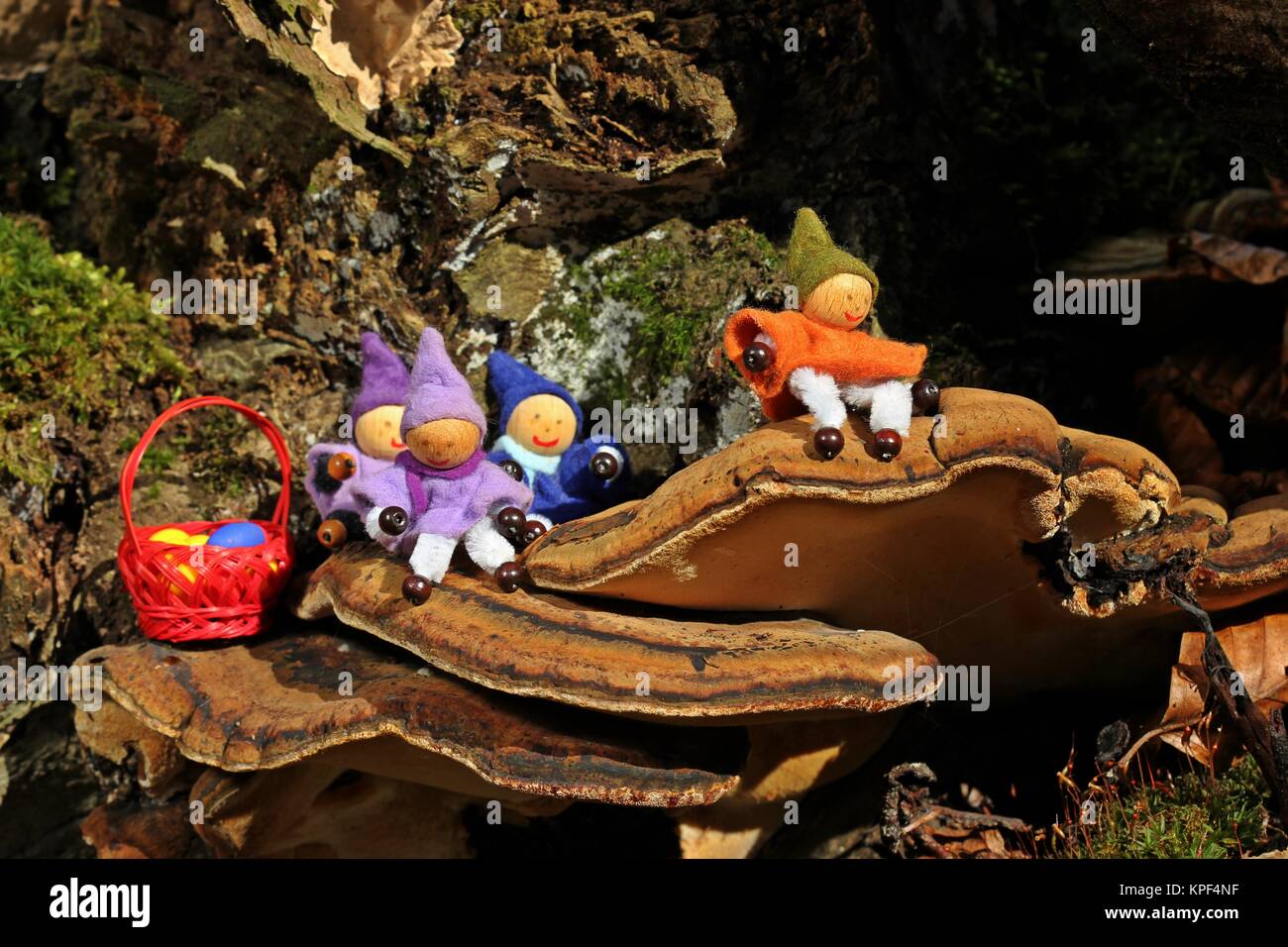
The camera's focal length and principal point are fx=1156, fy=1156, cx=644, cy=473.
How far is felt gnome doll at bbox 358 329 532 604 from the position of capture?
2773mm

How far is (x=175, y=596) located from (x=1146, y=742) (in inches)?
99.0

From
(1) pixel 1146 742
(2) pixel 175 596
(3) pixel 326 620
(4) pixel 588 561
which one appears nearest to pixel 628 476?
(4) pixel 588 561

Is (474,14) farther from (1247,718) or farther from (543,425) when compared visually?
(1247,718)

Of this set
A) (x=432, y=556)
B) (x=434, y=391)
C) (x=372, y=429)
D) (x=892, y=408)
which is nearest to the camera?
(x=892, y=408)

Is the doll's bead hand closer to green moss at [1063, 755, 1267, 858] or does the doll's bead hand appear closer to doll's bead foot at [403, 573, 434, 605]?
doll's bead foot at [403, 573, 434, 605]

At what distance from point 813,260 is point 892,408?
419mm

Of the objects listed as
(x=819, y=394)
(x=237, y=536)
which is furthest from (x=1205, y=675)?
(x=237, y=536)

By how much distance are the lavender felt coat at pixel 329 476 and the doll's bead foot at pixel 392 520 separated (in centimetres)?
37

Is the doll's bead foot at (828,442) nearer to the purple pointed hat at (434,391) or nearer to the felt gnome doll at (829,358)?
the felt gnome doll at (829,358)

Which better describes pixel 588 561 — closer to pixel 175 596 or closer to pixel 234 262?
pixel 175 596

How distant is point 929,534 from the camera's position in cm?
256

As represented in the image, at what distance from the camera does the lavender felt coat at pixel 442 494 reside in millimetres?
2809

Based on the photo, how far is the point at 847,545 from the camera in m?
2.52

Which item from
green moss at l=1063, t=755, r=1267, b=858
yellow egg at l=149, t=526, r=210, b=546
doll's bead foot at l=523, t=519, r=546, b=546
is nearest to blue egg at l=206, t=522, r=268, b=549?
yellow egg at l=149, t=526, r=210, b=546
